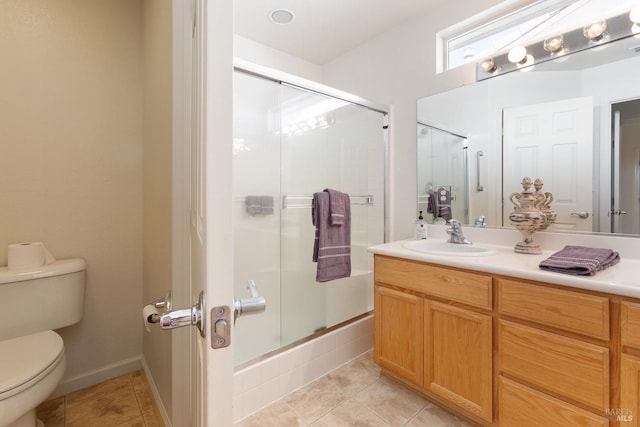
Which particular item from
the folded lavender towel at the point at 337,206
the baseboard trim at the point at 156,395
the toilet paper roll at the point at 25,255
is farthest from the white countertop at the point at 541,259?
the toilet paper roll at the point at 25,255

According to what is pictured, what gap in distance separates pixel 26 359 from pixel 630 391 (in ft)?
7.37

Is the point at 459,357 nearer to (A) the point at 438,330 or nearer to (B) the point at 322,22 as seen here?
(A) the point at 438,330

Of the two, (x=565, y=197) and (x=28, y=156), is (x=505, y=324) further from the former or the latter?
(x=28, y=156)

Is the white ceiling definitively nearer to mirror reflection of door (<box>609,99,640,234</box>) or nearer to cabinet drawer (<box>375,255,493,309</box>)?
mirror reflection of door (<box>609,99,640,234</box>)

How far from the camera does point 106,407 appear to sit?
61.9 inches

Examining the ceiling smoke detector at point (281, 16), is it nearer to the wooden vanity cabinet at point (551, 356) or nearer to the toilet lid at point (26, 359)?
the wooden vanity cabinet at point (551, 356)

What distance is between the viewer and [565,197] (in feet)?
5.18

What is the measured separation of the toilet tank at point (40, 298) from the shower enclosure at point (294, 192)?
2.79ft

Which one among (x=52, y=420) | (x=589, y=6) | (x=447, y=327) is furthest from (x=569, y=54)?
(x=52, y=420)

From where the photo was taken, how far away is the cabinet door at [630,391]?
96 cm

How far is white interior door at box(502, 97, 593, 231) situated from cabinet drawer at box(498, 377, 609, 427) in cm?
89

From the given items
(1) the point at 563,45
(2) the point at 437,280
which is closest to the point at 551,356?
(2) the point at 437,280

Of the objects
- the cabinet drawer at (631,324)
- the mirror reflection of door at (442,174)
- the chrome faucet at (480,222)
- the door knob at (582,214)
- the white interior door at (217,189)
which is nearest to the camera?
the white interior door at (217,189)

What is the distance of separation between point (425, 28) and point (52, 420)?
3.19 metres
